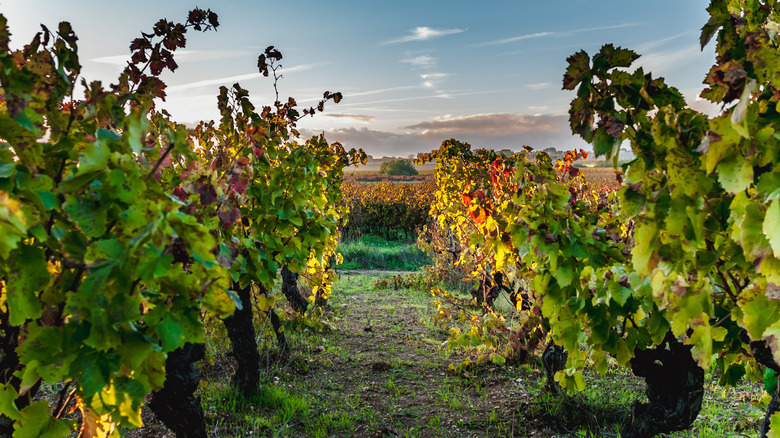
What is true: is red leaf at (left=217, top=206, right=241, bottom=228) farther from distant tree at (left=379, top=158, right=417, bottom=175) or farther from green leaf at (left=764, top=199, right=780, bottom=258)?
distant tree at (left=379, top=158, right=417, bottom=175)

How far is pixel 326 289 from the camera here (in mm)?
6375

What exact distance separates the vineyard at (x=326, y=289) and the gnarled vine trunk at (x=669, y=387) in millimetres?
14

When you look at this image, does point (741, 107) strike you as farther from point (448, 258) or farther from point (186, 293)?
point (448, 258)

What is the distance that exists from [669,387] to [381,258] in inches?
516

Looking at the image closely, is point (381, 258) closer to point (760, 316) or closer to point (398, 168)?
point (760, 316)

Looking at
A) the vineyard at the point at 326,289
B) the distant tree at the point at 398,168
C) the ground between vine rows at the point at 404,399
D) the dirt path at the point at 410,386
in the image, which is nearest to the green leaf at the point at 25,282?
the vineyard at the point at 326,289

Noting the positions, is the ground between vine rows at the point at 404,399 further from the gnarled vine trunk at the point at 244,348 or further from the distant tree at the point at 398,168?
the distant tree at the point at 398,168

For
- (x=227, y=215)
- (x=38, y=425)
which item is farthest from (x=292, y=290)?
(x=38, y=425)

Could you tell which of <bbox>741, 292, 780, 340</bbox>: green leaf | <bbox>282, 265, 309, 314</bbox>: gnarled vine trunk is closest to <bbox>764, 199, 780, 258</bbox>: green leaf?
<bbox>741, 292, 780, 340</bbox>: green leaf

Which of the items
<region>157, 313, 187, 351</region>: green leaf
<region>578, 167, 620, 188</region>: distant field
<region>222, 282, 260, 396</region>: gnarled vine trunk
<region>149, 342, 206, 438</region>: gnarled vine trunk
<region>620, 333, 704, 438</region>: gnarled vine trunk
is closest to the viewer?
<region>157, 313, 187, 351</region>: green leaf

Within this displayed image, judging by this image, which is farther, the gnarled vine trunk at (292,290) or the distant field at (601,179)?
the gnarled vine trunk at (292,290)

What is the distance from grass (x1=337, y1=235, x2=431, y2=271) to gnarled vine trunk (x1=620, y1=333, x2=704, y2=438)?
12.1m

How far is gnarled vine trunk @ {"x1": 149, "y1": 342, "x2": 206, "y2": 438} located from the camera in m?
2.89

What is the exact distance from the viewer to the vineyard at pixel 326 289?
128 centimetres
